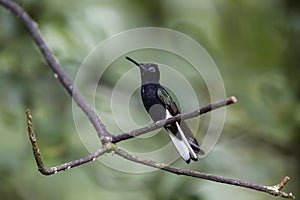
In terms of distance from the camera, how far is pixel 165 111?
0.88 meters

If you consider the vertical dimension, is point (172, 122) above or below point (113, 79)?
below

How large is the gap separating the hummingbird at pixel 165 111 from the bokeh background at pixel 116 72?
1134 mm

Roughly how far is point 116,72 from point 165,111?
1680 millimetres

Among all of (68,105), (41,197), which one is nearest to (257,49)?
(68,105)

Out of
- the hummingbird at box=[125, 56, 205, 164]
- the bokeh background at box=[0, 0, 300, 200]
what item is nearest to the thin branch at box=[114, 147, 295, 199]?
the hummingbird at box=[125, 56, 205, 164]

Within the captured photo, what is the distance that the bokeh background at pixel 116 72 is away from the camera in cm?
229

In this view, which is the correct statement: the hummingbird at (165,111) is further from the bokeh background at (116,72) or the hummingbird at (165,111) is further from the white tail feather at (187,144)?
the bokeh background at (116,72)

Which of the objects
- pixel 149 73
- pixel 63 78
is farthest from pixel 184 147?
pixel 63 78

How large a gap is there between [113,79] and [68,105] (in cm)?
22

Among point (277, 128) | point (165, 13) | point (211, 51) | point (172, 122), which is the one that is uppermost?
point (165, 13)

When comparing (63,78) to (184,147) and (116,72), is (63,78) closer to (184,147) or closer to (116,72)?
(184,147)

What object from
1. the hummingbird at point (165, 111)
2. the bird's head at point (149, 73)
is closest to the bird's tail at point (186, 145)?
the hummingbird at point (165, 111)

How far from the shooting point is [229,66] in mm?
2750

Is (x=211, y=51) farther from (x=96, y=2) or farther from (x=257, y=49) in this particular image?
(x=96, y=2)
